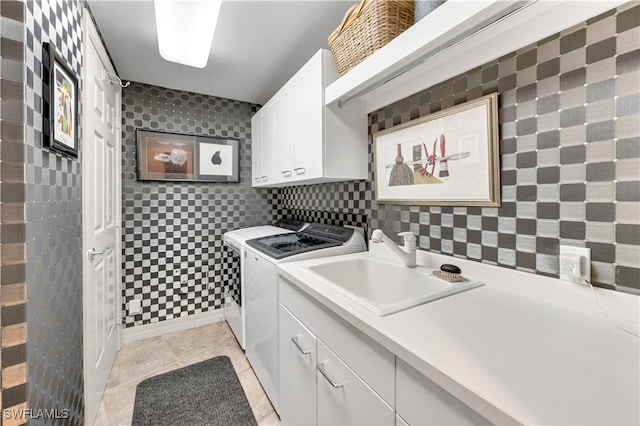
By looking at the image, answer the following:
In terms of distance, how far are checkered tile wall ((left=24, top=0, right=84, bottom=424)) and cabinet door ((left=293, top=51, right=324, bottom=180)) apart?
1133 mm

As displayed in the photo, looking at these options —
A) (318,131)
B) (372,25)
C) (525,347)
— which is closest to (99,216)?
(318,131)

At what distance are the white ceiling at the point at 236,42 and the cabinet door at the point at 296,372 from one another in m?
1.63

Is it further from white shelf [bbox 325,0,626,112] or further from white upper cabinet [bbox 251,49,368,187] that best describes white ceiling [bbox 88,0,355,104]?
white shelf [bbox 325,0,626,112]

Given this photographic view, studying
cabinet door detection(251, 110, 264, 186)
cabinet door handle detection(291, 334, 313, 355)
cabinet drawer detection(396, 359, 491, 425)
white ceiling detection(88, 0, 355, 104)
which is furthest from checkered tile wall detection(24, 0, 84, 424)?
cabinet door detection(251, 110, 264, 186)

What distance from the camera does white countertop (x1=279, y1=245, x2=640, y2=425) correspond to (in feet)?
1.48

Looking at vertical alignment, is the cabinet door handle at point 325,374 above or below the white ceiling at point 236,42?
below

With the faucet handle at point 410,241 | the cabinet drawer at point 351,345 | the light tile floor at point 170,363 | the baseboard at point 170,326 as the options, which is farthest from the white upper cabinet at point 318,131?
the baseboard at point 170,326

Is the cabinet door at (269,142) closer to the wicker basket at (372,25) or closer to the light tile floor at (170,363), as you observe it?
the wicker basket at (372,25)

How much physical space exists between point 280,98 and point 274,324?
160 cm

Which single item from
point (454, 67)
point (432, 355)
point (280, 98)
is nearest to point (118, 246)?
point (280, 98)

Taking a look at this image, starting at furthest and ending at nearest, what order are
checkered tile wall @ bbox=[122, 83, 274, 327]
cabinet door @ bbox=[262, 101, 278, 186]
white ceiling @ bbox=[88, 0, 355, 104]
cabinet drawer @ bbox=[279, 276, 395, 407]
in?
1. checkered tile wall @ bbox=[122, 83, 274, 327]
2. cabinet door @ bbox=[262, 101, 278, 186]
3. white ceiling @ bbox=[88, 0, 355, 104]
4. cabinet drawer @ bbox=[279, 276, 395, 407]

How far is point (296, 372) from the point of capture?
1242mm

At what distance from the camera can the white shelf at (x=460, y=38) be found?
2.61 feet

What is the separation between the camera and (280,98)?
2.01 m
